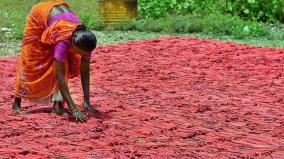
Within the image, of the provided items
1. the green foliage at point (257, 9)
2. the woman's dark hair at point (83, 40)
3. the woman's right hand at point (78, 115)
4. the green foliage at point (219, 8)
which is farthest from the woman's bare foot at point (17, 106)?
the green foliage at point (257, 9)

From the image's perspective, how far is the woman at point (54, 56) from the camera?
→ 593 cm

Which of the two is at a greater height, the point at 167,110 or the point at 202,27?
the point at 202,27

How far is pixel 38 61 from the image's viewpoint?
6.32m

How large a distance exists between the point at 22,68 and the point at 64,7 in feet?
2.28

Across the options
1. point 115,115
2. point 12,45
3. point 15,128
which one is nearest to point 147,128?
point 115,115

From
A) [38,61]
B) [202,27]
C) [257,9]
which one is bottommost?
[202,27]

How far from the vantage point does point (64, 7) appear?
245 inches

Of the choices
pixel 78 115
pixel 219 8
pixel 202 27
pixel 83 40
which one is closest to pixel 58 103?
pixel 78 115

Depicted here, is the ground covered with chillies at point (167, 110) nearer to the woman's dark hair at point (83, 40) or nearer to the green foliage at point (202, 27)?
the woman's dark hair at point (83, 40)

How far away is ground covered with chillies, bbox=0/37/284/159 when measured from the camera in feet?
17.0

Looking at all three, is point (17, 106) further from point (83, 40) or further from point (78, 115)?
point (83, 40)

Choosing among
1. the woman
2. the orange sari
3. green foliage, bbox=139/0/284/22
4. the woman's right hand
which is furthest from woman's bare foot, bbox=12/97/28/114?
green foliage, bbox=139/0/284/22

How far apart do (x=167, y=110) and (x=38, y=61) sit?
1.28m

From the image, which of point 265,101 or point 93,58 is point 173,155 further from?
point 93,58
